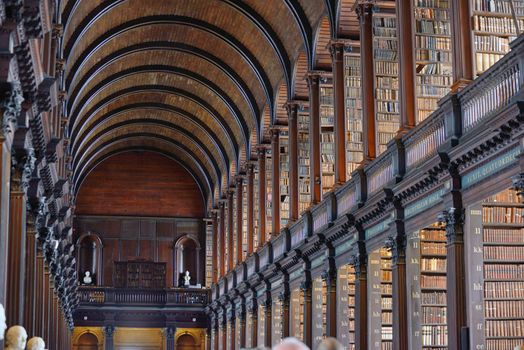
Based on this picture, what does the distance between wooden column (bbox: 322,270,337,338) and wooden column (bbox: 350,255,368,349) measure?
1672 millimetres

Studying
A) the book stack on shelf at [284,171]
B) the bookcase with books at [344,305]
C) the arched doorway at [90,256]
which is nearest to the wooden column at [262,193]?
the book stack on shelf at [284,171]

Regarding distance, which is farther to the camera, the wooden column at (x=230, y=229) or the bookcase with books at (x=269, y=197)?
the wooden column at (x=230, y=229)

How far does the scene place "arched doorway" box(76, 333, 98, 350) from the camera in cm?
3928

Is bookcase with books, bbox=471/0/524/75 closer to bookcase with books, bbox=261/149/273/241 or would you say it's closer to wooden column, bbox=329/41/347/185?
wooden column, bbox=329/41/347/185

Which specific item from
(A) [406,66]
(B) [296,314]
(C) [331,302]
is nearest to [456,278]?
(A) [406,66]

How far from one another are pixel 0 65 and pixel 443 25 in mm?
8375

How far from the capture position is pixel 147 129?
37.8m

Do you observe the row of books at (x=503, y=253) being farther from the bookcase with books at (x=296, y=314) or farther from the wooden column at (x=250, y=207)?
the wooden column at (x=250, y=207)

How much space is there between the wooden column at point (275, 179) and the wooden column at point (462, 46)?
13.0m

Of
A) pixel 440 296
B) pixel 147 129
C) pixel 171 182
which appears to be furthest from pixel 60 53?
pixel 171 182

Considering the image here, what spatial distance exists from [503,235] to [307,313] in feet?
27.7

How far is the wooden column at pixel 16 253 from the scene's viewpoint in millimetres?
12672

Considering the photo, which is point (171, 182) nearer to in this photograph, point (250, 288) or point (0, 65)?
point (250, 288)

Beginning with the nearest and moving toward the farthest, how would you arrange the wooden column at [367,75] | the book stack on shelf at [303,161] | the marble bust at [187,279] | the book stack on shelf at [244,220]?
1. the wooden column at [367,75]
2. the book stack on shelf at [303,161]
3. the book stack on shelf at [244,220]
4. the marble bust at [187,279]
